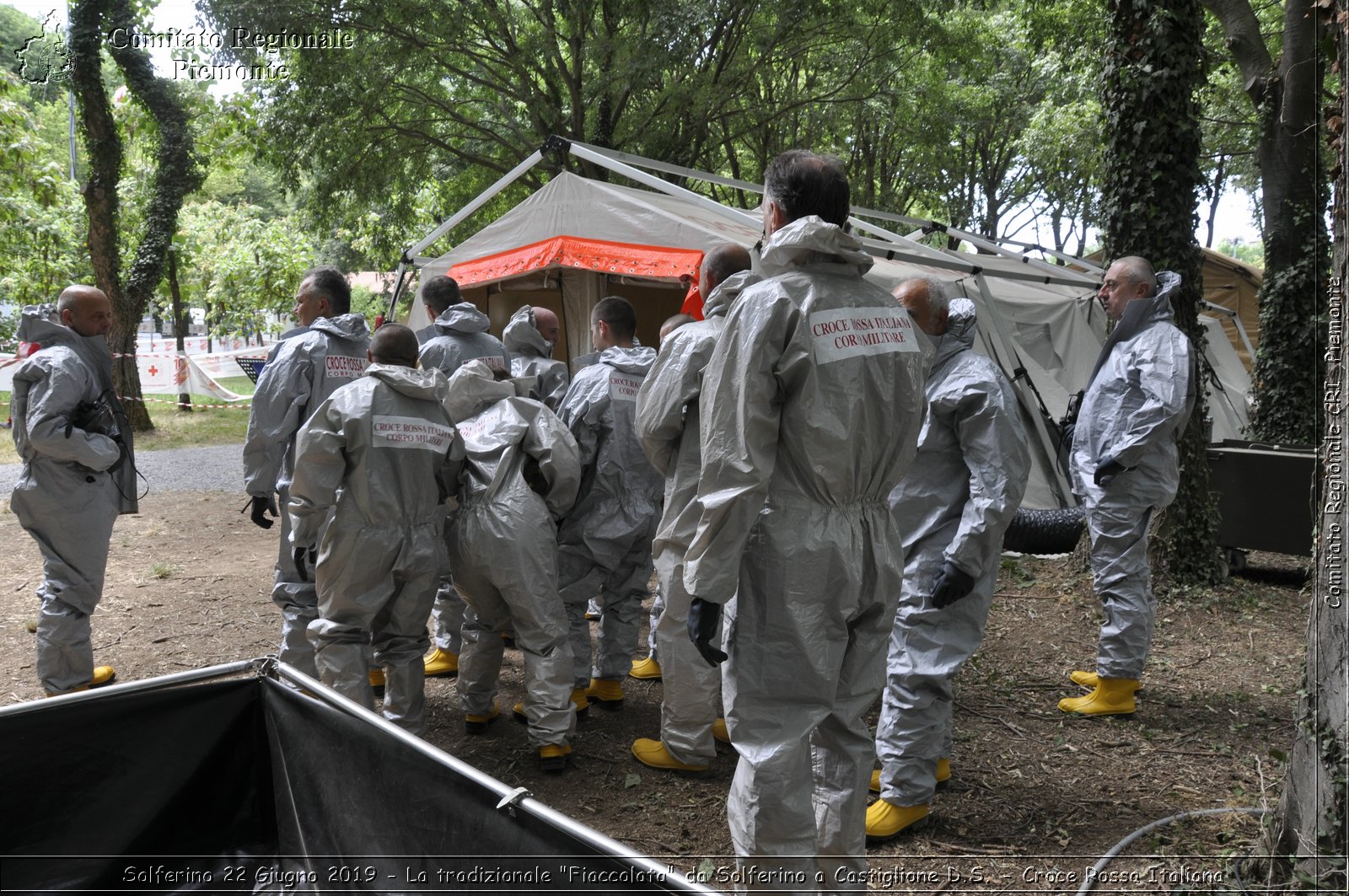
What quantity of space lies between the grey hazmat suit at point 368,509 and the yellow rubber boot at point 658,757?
3.50 ft

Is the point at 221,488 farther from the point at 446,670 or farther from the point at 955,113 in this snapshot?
the point at 955,113

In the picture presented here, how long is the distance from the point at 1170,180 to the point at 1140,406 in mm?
3203

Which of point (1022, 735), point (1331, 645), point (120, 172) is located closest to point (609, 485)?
point (1022, 735)

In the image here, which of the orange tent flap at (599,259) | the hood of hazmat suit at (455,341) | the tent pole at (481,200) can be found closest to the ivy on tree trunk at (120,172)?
the tent pole at (481,200)

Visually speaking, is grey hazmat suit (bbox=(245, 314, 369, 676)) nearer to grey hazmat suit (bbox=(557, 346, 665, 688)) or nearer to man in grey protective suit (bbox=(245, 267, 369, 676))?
man in grey protective suit (bbox=(245, 267, 369, 676))

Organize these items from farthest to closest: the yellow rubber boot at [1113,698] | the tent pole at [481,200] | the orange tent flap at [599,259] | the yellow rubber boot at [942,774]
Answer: the tent pole at [481,200], the orange tent flap at [599,259], the yellow rubber boot at [1113,698], the yellow rubber boot at [942,774]

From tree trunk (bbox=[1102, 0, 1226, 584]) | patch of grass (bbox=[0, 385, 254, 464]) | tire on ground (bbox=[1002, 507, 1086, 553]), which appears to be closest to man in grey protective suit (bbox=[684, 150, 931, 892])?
tree trunk (bbox=[1102, 0, 1226, 584])

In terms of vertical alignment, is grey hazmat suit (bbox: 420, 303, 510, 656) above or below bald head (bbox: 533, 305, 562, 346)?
below

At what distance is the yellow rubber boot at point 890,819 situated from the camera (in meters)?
3.21

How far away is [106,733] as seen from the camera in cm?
246

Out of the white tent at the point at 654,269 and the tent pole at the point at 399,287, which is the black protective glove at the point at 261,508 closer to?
the white tent at the point at 654,269

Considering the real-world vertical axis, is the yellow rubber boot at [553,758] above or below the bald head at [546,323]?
below

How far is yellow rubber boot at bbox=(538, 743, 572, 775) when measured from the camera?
385 centimetres

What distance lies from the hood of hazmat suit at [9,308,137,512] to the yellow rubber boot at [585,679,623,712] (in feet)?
8.44
